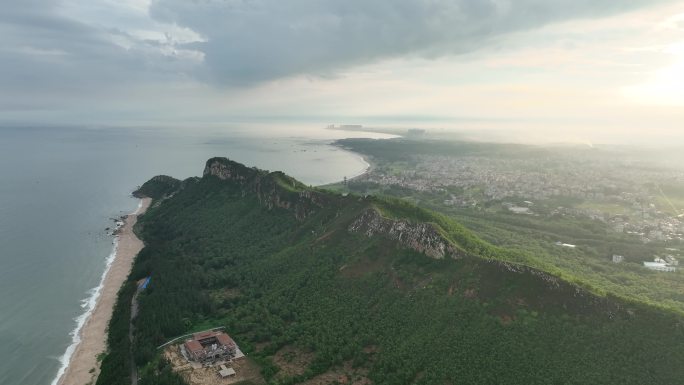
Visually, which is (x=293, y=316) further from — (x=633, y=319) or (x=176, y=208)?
(x=176, y=208)

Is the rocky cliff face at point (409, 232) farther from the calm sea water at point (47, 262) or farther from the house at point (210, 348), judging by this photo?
the calm sea water at point (47, 262)

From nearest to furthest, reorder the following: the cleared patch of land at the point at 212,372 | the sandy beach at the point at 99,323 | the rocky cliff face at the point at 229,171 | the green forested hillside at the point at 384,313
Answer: the green forested hillside at the point at 384,313 < the cleared patch of land at the point at 212,372 < the sandy beach at the point at 99,323 < the rocky cliff face at the point at 229,171

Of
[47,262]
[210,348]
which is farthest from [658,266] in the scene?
[47,262]

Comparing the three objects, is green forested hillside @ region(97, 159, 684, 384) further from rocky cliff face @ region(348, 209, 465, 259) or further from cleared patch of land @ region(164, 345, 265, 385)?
cleared patch of land @ region(164, 345, 265, 385)

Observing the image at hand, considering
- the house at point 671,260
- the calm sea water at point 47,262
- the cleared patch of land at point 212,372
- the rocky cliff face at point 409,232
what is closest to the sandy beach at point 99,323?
the calm sea water at point 47,262

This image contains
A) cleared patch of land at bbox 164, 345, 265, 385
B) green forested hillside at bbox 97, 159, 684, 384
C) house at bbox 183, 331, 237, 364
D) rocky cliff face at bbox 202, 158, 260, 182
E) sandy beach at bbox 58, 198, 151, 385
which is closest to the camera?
green forested hillside at bbox 97, 159, 684, 384

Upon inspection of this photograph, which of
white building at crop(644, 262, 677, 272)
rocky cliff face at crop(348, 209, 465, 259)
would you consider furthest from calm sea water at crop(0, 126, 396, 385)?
white building at crop(644, 262, 677, 272)
